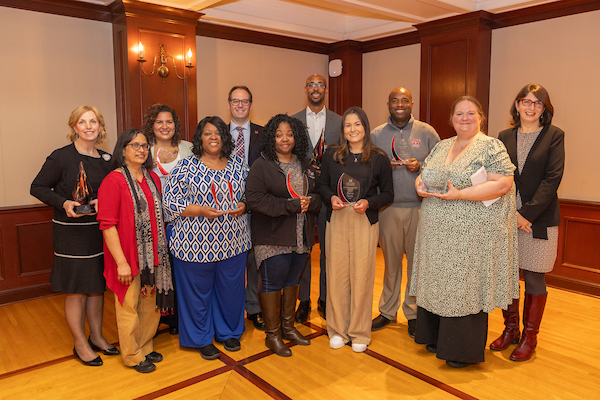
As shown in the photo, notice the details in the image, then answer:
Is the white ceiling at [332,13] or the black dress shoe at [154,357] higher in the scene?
the white ceiling at [332,13]

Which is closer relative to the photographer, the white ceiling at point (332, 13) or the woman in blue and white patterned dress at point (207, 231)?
the woman in blue and white patterned dress at point (207, 231)

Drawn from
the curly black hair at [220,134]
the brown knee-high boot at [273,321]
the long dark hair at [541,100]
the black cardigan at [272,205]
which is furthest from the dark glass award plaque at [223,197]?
the long dark hair at [541,100]

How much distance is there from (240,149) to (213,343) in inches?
57.5

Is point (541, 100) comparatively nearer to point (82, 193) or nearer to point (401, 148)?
point (401, 148)

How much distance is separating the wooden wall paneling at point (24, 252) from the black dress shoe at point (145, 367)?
218cm

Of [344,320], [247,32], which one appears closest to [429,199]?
[344,320]

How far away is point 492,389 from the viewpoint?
9.32ft

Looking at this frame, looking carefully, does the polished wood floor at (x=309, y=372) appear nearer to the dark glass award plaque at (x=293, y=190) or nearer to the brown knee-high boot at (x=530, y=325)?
the brown knee-high boot at (x=530, y=325)

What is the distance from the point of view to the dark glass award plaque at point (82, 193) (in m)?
2.84

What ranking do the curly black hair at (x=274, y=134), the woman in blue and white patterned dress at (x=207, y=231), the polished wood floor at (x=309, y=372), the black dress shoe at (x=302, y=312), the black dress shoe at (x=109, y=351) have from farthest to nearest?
the black dress shoe at (x=302, y=312) → the black dress shoe at (x=109, y=351) → the curly black hair at (x=274, y=134) → the woman in blue and white patterned dress at (x=207, y=231) → the polished wood floor at (x=309, y=372)

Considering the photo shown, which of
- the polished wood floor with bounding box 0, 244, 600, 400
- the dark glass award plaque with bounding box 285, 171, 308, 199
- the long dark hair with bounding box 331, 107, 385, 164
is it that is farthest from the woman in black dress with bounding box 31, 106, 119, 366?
the long dark hair with bounding box 331, 107, 385, 164

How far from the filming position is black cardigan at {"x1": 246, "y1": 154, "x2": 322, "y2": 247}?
3066 mm

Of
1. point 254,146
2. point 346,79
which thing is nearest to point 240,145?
point 254,146

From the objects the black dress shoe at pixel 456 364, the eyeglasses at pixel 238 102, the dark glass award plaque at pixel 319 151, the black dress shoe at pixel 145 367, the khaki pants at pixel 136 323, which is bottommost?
the black dress shoe at pixel 145 367
